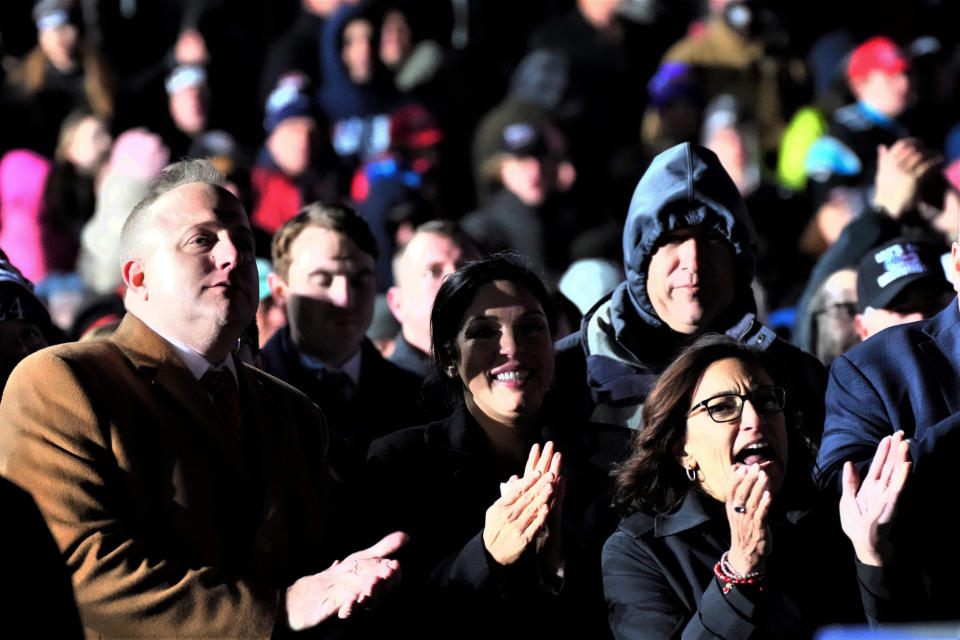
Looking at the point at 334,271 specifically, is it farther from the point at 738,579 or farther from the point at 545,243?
the point at 545,243

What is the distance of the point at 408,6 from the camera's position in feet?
32.2

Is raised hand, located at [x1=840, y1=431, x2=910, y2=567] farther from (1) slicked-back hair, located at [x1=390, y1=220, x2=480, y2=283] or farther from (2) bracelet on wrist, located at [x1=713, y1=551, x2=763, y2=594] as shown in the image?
(1) slicked-back hair, located at [x1=390, y1=220, x2=480, y2=283]

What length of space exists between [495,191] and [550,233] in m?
0.54

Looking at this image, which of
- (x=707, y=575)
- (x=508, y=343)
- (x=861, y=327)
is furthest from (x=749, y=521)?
(x=861, y=327)

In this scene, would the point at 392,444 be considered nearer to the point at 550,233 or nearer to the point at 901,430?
the point at 901,430

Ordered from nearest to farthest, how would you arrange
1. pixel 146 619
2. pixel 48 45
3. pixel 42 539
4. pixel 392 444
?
pixel 42 539
pixel 146 619
pixel 392 444
pixel 48 45

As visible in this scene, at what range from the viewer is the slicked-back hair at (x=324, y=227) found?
548 centimetres

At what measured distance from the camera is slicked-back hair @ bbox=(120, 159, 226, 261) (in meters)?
3.88

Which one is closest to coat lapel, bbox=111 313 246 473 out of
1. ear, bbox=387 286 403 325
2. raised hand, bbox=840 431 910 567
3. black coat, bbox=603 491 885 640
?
black coat, bbox=603 491 885 640

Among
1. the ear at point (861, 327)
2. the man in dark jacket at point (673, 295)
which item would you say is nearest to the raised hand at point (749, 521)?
the man in dark jacket at point (673, 295)

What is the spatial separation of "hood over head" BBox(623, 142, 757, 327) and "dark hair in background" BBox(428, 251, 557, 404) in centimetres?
42

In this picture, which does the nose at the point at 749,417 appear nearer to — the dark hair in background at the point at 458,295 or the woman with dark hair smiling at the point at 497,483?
the woman with dark hair smiling at the point at 497,483

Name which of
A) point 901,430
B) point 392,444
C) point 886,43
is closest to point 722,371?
point 901,430

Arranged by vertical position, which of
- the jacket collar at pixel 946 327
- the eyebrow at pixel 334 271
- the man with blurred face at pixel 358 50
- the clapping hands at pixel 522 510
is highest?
the man with blurred face at pixel 358 50
